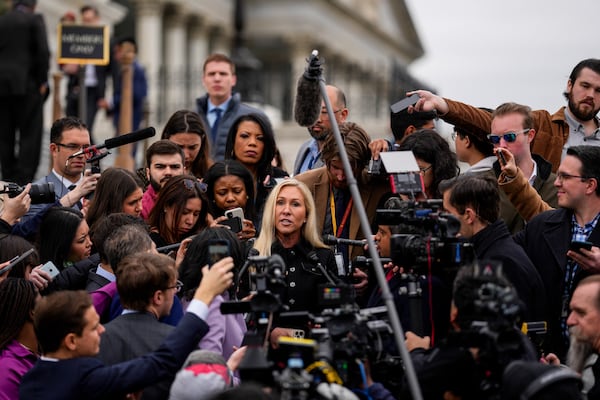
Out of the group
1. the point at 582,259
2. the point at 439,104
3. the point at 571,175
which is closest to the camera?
the point at 582,259

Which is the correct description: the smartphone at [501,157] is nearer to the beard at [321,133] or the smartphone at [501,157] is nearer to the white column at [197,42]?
the beard at [321,133]

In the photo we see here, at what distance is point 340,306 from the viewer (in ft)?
19.1

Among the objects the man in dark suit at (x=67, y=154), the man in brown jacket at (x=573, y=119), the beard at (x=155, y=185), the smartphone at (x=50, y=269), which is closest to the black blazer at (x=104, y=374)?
the smartphone at (x=50, y=269)

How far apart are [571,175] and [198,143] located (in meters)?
3.78

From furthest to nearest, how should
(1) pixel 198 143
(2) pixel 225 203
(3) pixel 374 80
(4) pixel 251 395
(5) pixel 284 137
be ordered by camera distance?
(3) pixel 374 80
(5) pixel 284 137
(1) pixel 198 143
(2) pixel 225 203
(4) pixel 251 395

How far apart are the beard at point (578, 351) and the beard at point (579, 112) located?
3.07 meters

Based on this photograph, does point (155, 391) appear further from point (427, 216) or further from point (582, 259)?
point (582, 259)

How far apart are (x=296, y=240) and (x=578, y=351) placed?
2314 mm

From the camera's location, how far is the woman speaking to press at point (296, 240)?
7.53 meters

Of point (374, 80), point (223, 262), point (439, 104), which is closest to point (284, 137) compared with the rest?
point (374, 80)

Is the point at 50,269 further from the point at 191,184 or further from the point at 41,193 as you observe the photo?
the point at 191,184

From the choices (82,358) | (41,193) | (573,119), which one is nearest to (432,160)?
(573,119)

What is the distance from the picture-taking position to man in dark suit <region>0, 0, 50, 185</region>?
1352cm

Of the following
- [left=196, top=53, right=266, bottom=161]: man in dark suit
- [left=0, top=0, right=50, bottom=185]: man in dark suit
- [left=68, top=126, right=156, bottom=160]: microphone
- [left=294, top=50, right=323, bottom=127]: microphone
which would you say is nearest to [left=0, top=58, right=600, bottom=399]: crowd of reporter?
[left=68, top=126, right=156, bottom=160]: microphone
